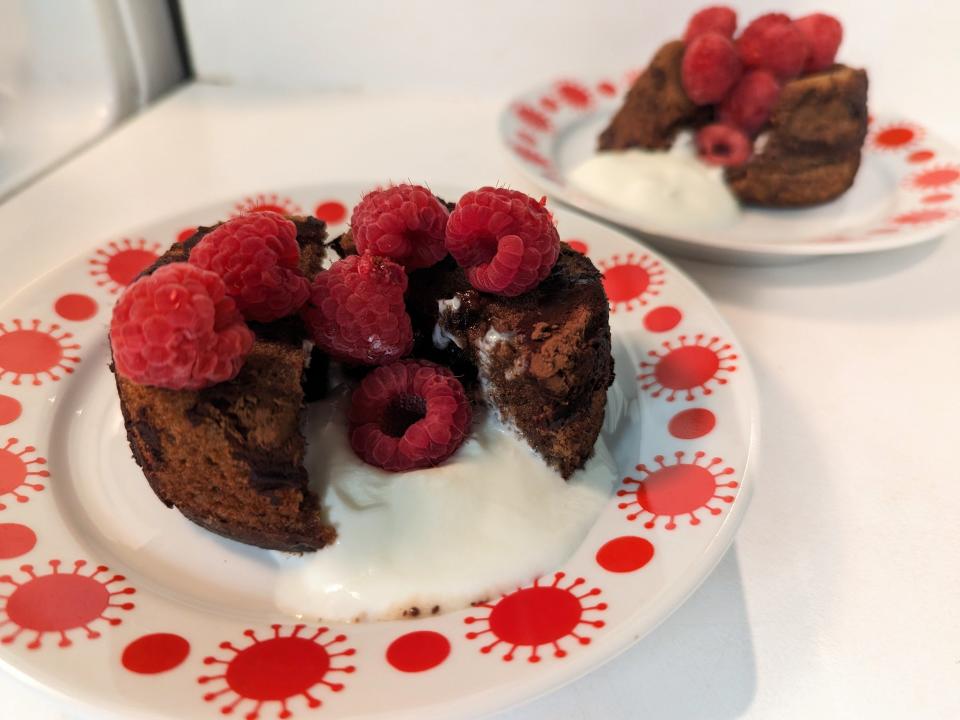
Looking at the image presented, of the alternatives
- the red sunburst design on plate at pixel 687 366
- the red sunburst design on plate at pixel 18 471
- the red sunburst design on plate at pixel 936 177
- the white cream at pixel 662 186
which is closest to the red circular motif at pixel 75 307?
the red sunburst design on plate at pixel 18 471

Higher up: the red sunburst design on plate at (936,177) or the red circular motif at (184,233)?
the red circular motif at (184,233)

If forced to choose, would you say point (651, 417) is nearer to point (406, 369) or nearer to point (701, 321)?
point (701, 321)

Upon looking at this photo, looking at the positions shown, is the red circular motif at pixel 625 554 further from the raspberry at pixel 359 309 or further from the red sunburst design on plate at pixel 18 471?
the red sunburst design on plate at pixel 18 471

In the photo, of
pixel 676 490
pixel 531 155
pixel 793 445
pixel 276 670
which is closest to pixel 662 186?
pixel 531 155

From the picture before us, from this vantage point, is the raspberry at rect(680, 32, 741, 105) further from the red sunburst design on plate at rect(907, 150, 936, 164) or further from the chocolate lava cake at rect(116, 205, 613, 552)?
the chocolate lava cake at rect(116, 205, 613, 552)

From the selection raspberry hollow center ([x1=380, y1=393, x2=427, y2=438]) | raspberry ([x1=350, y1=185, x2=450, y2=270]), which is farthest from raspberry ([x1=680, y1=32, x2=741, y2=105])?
raspberry hollow center ([x1=380, y1=393, x2=427, y2=438])

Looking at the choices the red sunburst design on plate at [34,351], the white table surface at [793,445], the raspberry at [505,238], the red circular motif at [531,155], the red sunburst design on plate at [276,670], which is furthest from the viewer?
the red circular motif at [531,155]
